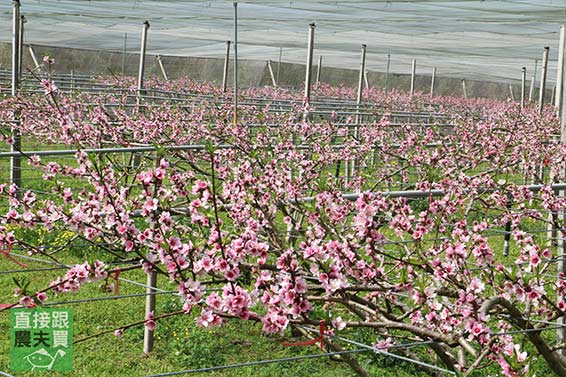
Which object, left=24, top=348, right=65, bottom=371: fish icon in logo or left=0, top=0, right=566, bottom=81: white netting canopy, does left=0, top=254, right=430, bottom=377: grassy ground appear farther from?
left=0, top=0, right=566, bottom=81: white netting canopy

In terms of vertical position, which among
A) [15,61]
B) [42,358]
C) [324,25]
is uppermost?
[324,25]

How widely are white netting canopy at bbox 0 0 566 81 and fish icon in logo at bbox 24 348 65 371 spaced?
17.1 feet

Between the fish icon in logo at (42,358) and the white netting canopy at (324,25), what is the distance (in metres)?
5.22

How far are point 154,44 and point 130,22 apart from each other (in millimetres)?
4263

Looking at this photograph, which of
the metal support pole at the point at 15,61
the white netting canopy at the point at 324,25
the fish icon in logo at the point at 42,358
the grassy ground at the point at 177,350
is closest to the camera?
the fish icon in logo at the point at 42,358

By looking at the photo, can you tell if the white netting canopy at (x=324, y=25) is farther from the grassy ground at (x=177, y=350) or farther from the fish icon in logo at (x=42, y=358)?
the fish icon in logo at (x=42, y=358)

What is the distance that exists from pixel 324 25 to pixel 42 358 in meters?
7.62

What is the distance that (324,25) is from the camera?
37.0 feet

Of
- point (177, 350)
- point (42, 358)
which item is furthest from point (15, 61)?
point (177, 350)

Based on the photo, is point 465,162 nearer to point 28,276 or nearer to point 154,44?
point 28,276

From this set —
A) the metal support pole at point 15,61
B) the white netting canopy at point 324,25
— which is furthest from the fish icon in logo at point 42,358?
the white netting canopy at point 324,25

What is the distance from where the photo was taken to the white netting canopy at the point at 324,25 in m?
8.97

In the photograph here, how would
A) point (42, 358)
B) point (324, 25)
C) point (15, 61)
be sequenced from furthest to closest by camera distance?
point (324, 25) < point (15, 61) < point (42, 358)

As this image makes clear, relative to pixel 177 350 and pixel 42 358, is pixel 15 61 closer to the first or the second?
pixel 42 358
